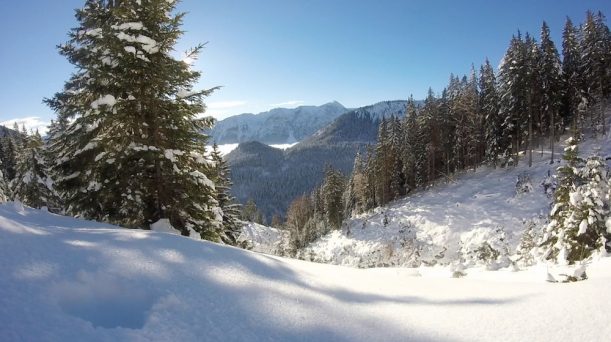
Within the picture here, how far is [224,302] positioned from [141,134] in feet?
27.9

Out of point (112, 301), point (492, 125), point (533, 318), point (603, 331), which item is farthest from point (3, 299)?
point (492, 125)

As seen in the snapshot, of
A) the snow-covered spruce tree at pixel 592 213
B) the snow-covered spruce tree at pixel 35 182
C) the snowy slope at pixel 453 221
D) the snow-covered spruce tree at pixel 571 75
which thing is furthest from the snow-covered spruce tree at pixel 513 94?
the snow-covered spruce tree at pixel 35 182

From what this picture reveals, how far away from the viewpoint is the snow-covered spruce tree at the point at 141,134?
10000 millimetres

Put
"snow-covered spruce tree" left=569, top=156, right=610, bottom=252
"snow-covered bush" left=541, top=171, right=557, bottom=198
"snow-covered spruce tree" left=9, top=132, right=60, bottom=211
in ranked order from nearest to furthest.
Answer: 1. "snow-covered spruce tree" left=569, top=156, right=610, bottom=252
2. "snow-covered spruce tree" left=9, top=132, right=60, bottom=211
3. "snow-covered bush" left=541, top=171, right=557, bottom=198

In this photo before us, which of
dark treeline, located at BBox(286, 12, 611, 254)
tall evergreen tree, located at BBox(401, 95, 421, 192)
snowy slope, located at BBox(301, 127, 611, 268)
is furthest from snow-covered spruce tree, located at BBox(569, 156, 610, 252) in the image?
tall evergreen tree, located at BBox(401, 95, 421, 192)

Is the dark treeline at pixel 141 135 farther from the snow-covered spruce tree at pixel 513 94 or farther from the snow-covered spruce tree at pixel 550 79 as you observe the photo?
the snow-covered spruce tree at pixel 550 79

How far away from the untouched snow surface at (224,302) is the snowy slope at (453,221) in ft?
76.1

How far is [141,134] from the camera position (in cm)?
1054

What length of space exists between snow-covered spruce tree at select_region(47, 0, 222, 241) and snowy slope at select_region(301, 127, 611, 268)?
19448 mm

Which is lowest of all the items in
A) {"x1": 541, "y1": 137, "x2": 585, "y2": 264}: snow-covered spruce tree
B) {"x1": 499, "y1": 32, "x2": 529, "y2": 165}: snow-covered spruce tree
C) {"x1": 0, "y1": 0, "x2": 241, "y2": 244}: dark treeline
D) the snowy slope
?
the snowy slope

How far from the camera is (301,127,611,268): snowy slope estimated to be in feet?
101

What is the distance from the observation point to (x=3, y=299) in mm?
2654

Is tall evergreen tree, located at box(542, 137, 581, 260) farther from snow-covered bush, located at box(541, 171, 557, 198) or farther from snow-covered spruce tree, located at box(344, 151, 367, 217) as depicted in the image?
snow-covered spruce tree, located at box(344, 151, 367, 217)

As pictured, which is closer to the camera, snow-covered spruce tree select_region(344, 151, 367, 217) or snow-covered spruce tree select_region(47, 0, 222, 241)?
snow-covered spruce tree select_region(47, 0, 222, 241)
